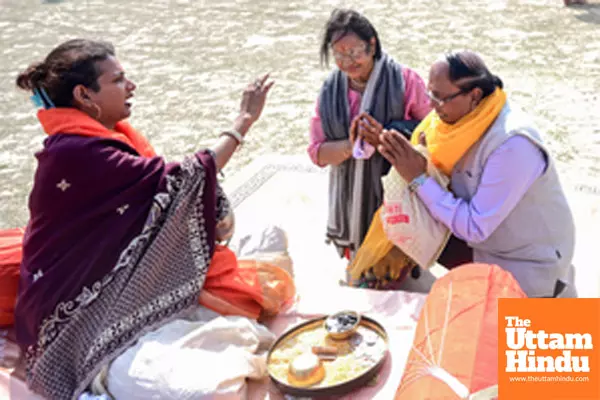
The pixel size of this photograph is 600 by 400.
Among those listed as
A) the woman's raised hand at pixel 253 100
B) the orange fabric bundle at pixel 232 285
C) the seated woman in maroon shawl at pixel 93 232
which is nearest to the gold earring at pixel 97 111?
the seated woman in maroon shawl at pixel 93 232

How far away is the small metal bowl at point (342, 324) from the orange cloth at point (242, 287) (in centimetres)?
31

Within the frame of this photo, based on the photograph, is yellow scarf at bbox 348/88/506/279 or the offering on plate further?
yellow scarf at bbox 348/88/506/279

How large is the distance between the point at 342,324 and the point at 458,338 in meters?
0.73

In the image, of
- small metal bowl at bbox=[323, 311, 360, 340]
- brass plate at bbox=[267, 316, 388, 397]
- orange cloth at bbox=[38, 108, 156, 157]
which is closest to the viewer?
brass plate at bbox=[267, 316, 388, 397]

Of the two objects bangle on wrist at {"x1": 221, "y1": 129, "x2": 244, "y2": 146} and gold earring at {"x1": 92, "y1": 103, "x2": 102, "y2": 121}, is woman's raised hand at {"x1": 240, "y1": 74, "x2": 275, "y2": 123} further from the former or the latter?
gold earring at {"x1": 92, "y1": 103, "x2": 102, "y2": 121}

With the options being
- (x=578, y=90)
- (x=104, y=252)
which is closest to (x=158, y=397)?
(x=104, y=252)

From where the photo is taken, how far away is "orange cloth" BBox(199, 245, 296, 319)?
9.24 ft

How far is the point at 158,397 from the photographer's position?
234 centimetres

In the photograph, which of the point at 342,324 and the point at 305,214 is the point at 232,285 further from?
the point at 305,214

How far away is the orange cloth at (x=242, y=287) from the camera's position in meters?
2.82

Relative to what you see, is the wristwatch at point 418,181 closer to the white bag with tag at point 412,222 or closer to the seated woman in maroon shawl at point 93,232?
the white bag with tag at point 412,222

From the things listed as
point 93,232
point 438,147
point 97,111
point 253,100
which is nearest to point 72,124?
point 97,111

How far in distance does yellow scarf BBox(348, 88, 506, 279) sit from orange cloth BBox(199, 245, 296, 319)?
1.89 feet

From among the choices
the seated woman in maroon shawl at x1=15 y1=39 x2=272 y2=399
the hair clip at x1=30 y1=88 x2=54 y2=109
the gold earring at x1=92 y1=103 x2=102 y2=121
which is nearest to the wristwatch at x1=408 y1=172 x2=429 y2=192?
the seated woman in maroon shawl at x1=15 y1=39 x2=272 y2=399
